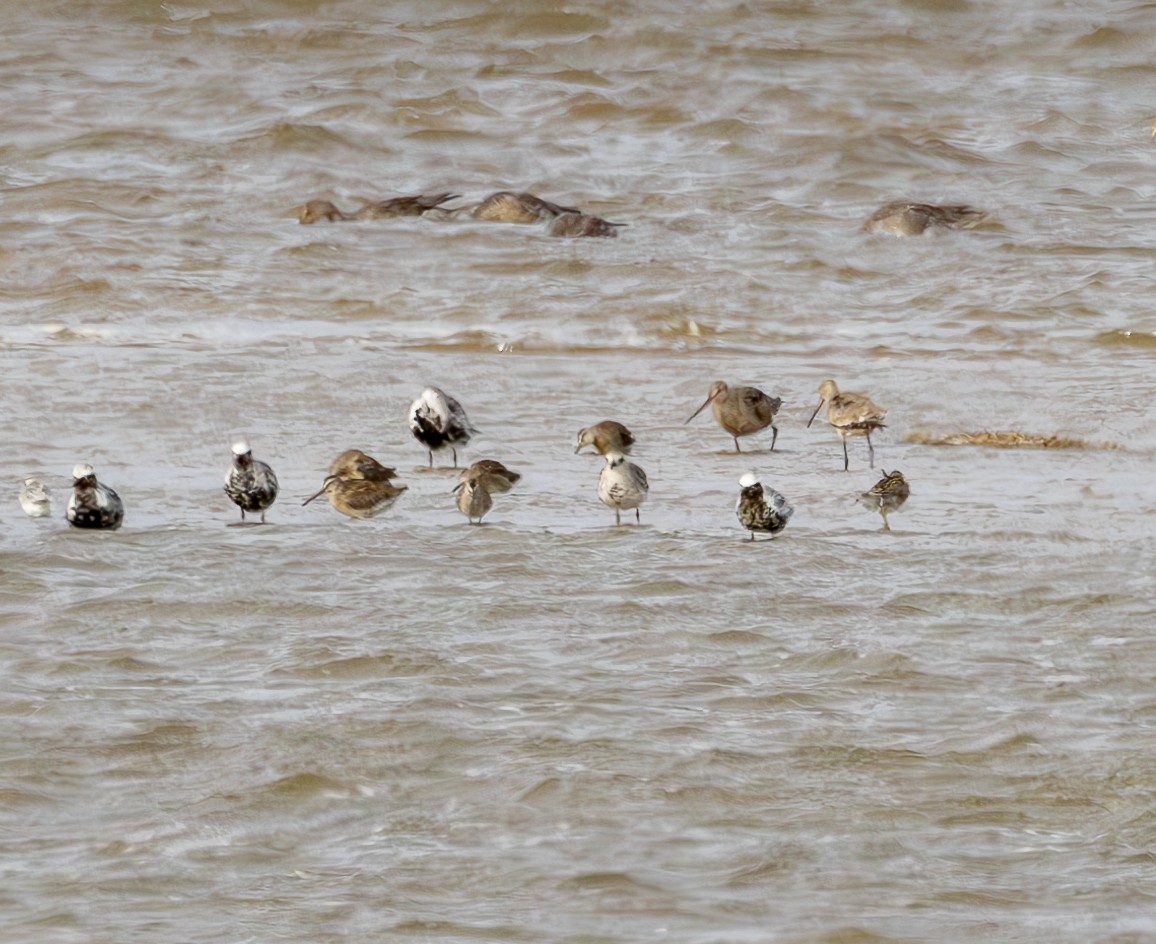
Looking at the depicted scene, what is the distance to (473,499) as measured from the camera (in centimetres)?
811

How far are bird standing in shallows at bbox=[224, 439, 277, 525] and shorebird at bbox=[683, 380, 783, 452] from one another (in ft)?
7.29

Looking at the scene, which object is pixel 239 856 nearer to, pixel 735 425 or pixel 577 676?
pixel 577 676

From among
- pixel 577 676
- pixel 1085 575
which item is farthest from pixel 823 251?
pixel 577 676

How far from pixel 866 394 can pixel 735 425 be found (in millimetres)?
1211

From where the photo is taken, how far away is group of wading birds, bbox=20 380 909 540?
7871 millimetres

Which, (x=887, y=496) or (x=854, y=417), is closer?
(x=887, y=496)

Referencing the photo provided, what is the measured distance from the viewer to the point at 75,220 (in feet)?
49.4

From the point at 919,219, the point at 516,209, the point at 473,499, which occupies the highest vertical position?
the point at 516,209

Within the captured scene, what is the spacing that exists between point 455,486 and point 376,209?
7.18 metres

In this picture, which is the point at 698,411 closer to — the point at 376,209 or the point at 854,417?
the point at 854,417

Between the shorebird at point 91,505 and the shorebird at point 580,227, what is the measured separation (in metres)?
6.91

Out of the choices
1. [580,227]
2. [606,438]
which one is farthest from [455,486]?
[580,227]

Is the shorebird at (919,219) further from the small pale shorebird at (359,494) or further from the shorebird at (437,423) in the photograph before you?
the small pale shorebird at (359,494)

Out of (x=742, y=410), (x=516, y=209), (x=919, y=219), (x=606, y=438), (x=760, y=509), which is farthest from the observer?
(x=516, y=209)
